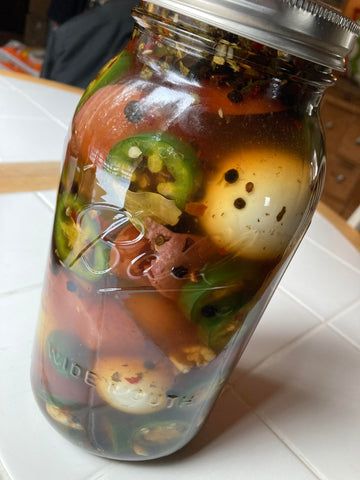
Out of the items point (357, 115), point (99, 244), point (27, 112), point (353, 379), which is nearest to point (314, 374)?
point (353, 379)

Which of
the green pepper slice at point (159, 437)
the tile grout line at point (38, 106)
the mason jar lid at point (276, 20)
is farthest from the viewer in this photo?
the tile grout line at point (38, 106)

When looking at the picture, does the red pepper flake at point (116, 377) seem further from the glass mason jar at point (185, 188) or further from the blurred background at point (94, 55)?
the blurred background at point (94, 55)

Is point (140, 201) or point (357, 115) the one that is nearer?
point (140, 201)

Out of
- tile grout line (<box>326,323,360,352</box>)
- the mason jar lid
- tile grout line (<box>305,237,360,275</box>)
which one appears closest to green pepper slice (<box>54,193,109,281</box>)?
the mason jar lid

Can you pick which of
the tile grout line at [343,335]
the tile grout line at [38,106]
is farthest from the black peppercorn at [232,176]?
the tile grout line at [38,106]

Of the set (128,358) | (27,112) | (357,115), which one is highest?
(128,358)

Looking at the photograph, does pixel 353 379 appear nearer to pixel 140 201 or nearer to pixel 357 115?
pixel 140 201
